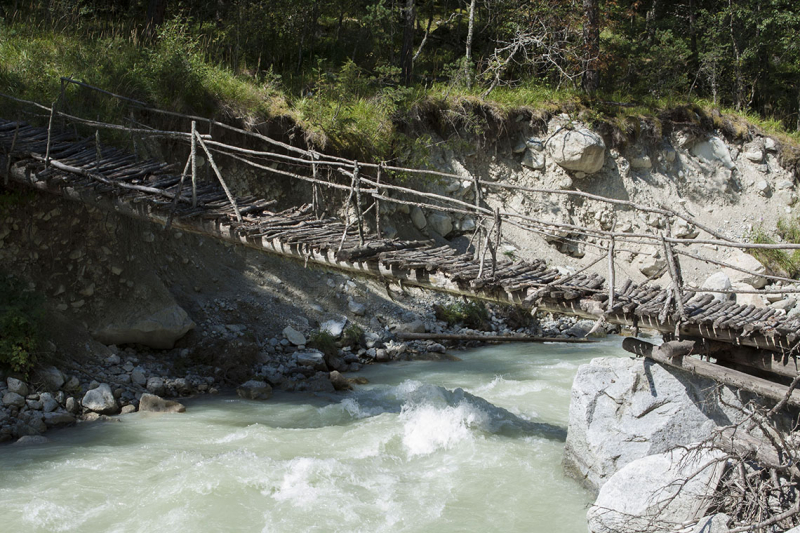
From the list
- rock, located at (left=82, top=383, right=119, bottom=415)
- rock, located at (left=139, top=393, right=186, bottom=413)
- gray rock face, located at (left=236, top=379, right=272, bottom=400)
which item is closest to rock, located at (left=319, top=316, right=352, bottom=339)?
gray rock face, located at (left=236, top=379, right=272, bottom=400)

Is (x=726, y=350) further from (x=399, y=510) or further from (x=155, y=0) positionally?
(x=155, y=0)

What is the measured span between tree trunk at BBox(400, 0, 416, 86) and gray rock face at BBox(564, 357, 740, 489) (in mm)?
7969

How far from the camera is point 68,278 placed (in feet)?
22.4

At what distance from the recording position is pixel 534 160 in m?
12.3

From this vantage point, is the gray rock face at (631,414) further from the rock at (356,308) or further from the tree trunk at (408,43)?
the tree trunk at (408,43)

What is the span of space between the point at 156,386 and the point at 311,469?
2.33m

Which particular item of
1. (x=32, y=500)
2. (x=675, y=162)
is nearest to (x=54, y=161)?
(x=32, y=500)

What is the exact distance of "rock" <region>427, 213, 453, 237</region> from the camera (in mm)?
11289

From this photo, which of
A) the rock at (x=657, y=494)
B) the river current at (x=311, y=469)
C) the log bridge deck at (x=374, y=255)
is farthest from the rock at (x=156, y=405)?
the rock at (x=657, y=494)

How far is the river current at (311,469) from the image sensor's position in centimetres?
425

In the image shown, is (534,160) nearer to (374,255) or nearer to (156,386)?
(374,255)

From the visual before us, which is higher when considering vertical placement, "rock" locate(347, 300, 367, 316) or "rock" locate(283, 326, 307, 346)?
"rock" locate(347, 300, 367, 316)

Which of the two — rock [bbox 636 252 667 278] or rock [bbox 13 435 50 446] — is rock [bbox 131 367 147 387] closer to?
rock [bbox 13 435 50 446]

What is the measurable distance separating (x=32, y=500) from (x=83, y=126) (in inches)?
182
